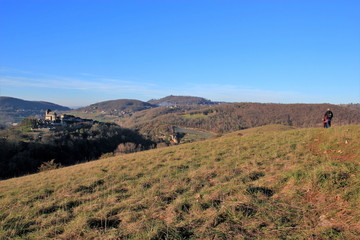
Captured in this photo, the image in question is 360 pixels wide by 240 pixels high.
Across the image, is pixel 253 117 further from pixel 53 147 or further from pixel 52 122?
pixel 53 147

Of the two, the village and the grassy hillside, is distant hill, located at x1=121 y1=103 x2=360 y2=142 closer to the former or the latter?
the village

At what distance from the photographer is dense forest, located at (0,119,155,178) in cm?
3634

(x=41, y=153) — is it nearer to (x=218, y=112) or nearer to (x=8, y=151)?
(x=8, y=151)

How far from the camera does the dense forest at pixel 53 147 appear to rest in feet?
119

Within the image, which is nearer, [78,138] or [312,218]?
[312,218]

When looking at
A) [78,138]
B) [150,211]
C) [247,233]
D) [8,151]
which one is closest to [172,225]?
[150,211]

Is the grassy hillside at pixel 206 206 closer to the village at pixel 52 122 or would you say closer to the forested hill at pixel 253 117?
the village at pixel 52 122

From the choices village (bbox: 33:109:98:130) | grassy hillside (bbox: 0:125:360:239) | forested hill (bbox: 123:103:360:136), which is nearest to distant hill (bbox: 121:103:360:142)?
forested hill (bbox: 123:103:360:136)

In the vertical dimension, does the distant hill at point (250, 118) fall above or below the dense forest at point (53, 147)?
above

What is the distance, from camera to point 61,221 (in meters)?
4.86

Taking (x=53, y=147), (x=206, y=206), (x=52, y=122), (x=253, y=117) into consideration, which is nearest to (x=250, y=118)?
(x=253, y=117)

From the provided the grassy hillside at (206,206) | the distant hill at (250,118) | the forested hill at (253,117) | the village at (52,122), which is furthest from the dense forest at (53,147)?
the forested hill at (253,117)

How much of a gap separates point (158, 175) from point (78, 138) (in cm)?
4965

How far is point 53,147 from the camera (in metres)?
44.8
